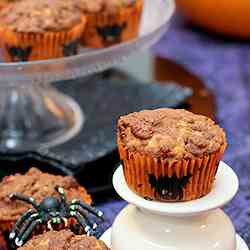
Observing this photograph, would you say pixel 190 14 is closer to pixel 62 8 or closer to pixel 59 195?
pixel 62 8

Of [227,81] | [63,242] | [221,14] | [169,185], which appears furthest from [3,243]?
[221,14]

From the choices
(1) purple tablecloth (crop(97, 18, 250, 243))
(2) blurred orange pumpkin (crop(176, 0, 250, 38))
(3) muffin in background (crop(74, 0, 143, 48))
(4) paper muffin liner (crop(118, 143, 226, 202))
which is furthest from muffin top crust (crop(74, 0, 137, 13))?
(4) paper muffin liner (crop(118, 143, 226, 202))

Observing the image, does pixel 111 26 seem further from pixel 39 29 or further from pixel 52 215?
pixel 52 215

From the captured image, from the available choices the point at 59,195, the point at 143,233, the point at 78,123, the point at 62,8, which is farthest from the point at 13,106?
the point at 143,233

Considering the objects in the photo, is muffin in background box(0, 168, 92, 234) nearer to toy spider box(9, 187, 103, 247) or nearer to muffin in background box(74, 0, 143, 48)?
toy spider box(9, 187, 103, 247)

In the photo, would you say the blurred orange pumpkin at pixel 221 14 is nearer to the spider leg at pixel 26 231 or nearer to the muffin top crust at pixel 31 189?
the muffin top crust at pixel 31 189

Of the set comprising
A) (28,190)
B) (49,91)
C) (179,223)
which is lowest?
(49,91)
